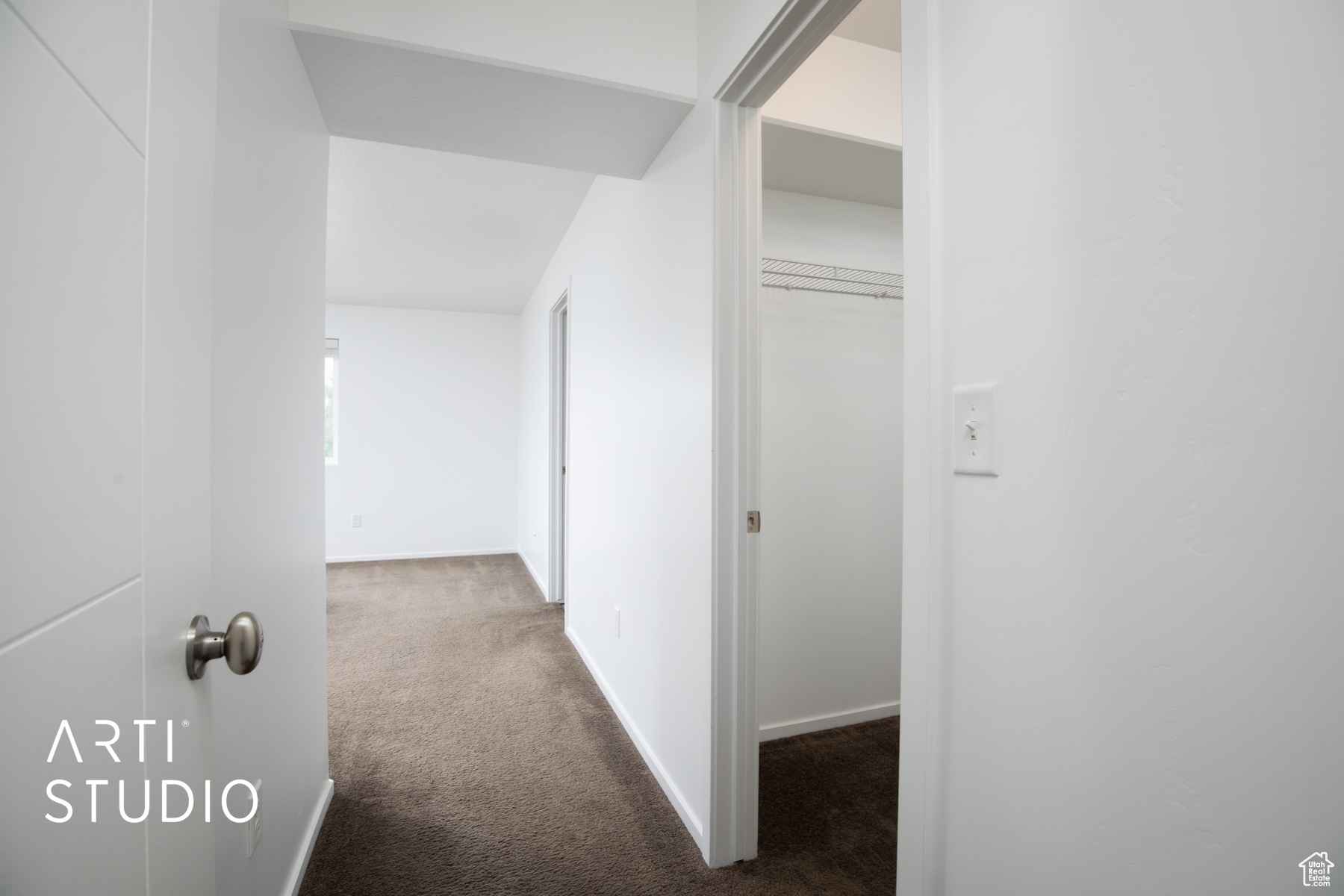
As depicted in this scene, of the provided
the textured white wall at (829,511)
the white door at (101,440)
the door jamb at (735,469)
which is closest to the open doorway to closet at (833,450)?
the textured white wall at (829,511)

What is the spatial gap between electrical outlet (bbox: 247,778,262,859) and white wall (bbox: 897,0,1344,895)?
1.22 meters

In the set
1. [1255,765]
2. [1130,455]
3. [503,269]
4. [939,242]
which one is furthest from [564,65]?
[503,269]

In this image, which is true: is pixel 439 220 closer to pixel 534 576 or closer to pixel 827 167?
pixel 827 167

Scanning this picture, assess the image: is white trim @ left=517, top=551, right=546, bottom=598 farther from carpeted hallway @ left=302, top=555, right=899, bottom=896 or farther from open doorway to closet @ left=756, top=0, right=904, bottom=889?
open doorway to closet @ left=756, top=0, right=904, bottom=889

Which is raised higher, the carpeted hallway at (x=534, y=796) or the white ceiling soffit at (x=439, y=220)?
the white ceiling soffit at (x=439, y=220)

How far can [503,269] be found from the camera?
4.65 metres

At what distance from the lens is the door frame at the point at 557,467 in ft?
14.7

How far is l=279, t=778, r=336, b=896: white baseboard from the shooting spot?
1535 mm

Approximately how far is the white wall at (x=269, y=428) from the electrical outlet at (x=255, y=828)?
22 millimetres

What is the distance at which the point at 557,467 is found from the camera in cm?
462

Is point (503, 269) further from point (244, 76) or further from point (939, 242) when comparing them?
point (939, 242)

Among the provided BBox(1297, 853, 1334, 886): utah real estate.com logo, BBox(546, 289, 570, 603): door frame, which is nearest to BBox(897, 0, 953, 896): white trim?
BBox(1297, 853, 1334, 886): utah real estate.com logo

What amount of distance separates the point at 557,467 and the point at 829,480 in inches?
101

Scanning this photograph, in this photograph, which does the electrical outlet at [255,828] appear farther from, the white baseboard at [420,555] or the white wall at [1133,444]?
the white baseboard at [420,555]
